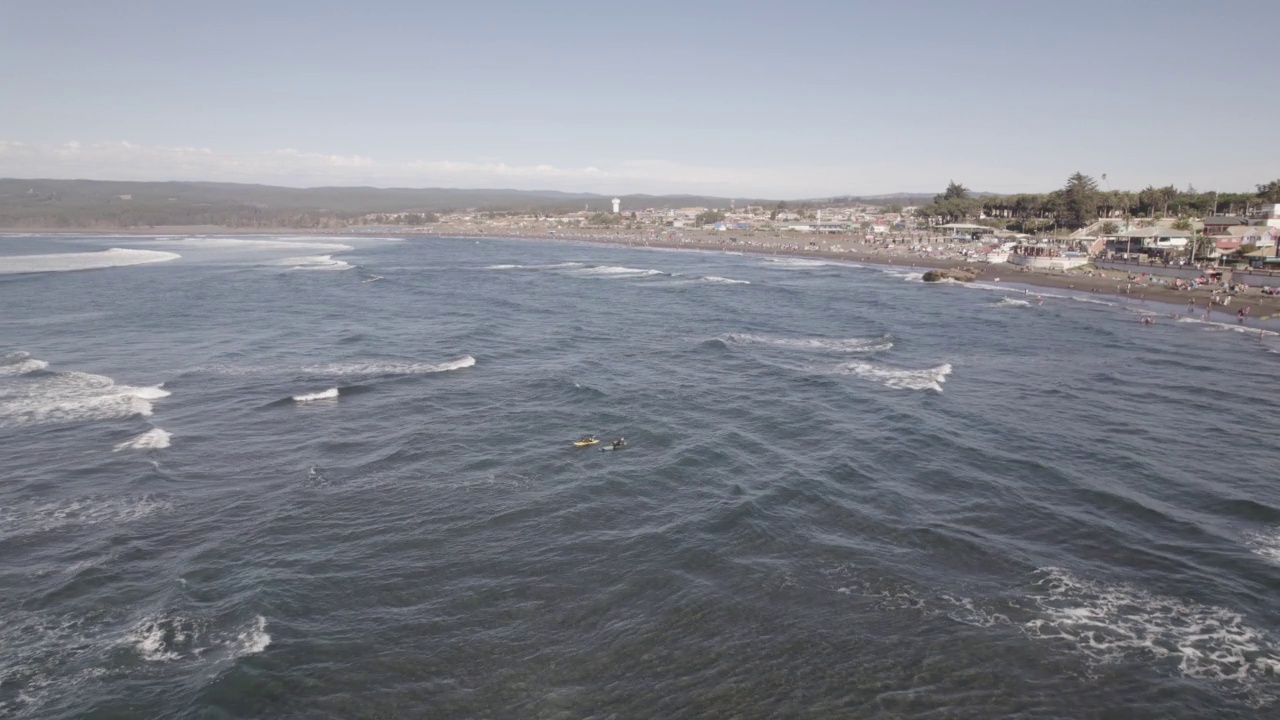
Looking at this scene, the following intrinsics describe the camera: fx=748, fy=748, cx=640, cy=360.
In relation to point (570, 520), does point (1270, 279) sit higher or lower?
higher

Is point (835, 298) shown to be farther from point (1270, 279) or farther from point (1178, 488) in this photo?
point (1178, 488)

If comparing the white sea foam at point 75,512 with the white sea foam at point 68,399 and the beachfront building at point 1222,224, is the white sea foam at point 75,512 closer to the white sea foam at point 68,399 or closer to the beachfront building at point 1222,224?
the white sea foam at point 68,399

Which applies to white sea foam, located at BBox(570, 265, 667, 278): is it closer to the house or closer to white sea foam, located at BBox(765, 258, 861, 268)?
white sea foam, located at BBox(765, 258, 861, 268)

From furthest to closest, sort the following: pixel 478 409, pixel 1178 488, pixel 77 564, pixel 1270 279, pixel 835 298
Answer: pixel 835 298 → pixel 1270 279 → pixel 478 409 → pixel 1178 488 → pixel 77 564

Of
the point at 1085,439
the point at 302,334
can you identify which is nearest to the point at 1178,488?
the point at 1085,439

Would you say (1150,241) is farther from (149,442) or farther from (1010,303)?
(149,442)
